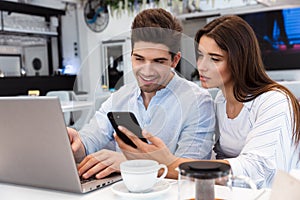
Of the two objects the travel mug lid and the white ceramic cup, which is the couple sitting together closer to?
the white ceramic cup

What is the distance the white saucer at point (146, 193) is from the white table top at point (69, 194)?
13 millimetres

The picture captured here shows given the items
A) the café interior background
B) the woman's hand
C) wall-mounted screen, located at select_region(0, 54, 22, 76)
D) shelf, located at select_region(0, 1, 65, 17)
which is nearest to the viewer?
the woman's hand

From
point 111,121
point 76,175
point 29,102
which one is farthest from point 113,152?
point 29,102

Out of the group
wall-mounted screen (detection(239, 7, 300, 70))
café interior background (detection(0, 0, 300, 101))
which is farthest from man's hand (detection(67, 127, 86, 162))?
wall-mounted screen (detection(239, 7, 300, 70))

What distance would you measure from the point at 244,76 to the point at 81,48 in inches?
275

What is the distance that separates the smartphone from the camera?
0.99 m

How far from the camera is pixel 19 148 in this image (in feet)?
3.06

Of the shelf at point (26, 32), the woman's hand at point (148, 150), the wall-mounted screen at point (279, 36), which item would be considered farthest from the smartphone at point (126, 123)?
the shelf at point (26, 32)

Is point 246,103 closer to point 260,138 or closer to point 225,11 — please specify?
point 260,138

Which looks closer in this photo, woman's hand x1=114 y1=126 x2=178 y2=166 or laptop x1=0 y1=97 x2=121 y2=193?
laptop x1=0 y1=97 x2=121 y2=193

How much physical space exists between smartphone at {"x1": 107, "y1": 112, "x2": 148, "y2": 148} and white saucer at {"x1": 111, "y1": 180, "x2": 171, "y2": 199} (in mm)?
120

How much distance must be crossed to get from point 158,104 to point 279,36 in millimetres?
5298

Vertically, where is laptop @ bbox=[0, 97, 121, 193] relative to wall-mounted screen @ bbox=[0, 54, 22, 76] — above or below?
above

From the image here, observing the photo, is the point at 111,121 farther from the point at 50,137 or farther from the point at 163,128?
the point at 50,137
